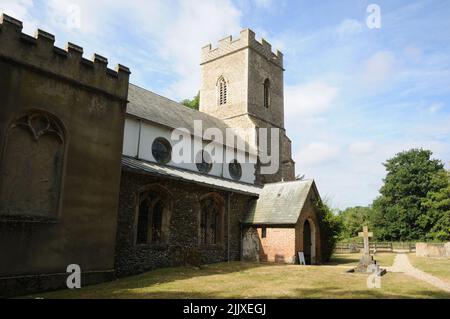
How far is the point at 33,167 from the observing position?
Result: 1034cm

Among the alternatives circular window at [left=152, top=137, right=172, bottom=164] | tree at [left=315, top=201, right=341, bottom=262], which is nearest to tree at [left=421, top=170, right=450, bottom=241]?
tree at [left=315, top=201, right=341, bottom=262]

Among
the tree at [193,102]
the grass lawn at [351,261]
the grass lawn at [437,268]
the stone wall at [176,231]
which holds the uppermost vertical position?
the tree at [193,102]

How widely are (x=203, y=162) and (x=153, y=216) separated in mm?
7474

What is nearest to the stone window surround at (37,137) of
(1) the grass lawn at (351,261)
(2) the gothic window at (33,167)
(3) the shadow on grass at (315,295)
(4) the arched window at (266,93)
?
(2) the gothic window at (33,167)

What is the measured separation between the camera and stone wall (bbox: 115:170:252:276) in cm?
1348

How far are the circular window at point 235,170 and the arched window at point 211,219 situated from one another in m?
5.54

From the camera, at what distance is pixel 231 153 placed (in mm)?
24688

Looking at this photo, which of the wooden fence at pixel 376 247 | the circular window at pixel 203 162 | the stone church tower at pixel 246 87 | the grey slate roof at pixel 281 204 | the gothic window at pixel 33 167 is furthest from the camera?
the wooden fence at pixel 376 247

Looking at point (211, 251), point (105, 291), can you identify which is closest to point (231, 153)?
point (211, 251)

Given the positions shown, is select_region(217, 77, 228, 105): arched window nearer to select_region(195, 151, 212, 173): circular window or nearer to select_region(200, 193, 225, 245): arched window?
select_region(195, 151, 212, 173): circular window

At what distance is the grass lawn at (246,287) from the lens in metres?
9.31

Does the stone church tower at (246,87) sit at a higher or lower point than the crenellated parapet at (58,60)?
higher

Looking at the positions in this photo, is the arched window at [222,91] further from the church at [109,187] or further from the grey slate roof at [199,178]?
the grey slate roof at [199,178]

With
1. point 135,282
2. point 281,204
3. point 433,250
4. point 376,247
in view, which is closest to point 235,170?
point 281,204
